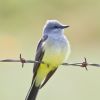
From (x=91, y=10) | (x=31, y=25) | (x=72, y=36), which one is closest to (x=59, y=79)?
(x=72, y=36)

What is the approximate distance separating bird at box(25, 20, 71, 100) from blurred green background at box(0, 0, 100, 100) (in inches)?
154

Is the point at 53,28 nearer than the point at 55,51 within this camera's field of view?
No

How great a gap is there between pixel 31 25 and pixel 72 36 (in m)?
2.23

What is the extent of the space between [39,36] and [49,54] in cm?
911

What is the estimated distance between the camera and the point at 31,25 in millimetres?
20344

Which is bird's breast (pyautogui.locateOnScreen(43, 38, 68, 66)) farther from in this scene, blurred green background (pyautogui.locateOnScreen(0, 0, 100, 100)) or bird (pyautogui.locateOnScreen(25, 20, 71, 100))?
blurred green background (pyautogui.locateOnScreen(0, 0, 100, 100))

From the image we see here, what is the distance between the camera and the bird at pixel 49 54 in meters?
8.91

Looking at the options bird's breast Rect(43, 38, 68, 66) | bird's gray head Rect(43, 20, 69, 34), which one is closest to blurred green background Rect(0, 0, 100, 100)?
bird's gray head Rect(43, 20, 69, 34)

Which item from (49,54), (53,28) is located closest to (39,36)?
(53,28)

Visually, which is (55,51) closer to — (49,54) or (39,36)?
(49,54)

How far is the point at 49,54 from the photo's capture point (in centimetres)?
895

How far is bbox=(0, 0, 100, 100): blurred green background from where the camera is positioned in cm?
1369

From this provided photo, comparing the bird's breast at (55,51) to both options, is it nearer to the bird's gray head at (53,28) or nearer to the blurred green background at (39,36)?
the bird's gray head at (53,28)

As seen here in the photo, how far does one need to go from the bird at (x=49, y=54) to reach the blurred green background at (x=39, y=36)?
391 cm
